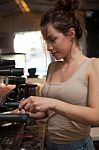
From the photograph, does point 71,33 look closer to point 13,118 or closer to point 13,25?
point 13,118

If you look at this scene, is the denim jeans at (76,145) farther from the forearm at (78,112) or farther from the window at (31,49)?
the window at (31,49)

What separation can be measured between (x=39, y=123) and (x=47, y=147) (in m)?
0.17

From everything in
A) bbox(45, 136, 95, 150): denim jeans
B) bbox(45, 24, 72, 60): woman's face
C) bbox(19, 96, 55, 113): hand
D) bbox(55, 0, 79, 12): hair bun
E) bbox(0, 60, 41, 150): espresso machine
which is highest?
bbox(55, 0, 79, 12): hair bun

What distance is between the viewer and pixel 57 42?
1.06 m

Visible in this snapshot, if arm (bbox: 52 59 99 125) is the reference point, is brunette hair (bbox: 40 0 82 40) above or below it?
above

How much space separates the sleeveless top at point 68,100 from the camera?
1.02 meters

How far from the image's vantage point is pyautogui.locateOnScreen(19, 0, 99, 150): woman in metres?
1.02

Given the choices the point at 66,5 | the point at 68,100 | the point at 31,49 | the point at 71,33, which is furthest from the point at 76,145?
the point at 31,49

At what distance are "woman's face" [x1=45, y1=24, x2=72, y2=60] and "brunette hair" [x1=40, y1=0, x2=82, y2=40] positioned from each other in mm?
15

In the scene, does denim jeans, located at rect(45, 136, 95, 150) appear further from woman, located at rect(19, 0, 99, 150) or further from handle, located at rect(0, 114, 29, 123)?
handle, located at rect(0, 114, 29, 123)

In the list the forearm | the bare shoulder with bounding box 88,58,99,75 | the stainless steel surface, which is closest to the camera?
the forearm

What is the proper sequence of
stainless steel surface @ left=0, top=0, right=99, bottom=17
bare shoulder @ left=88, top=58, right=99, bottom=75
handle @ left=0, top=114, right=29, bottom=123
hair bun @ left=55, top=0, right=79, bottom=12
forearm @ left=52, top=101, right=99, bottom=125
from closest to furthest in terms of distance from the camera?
handle @ left=0, top=114, right=29, bottom=123 < forearm @ left=52, top=101, right=99, bottom=125 < bare shoulder @ left=88, top=58, right=99, bottom=75 < hair bun @ left=55, top=0, right=79, bottom=12 < stainless steel surface @ left=0, top=0, right=99, bottom=17

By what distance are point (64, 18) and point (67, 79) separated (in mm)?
207

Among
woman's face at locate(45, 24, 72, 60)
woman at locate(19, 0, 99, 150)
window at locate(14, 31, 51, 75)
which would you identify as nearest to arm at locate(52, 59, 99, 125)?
woman at locate(19, 0, 99, 150)
